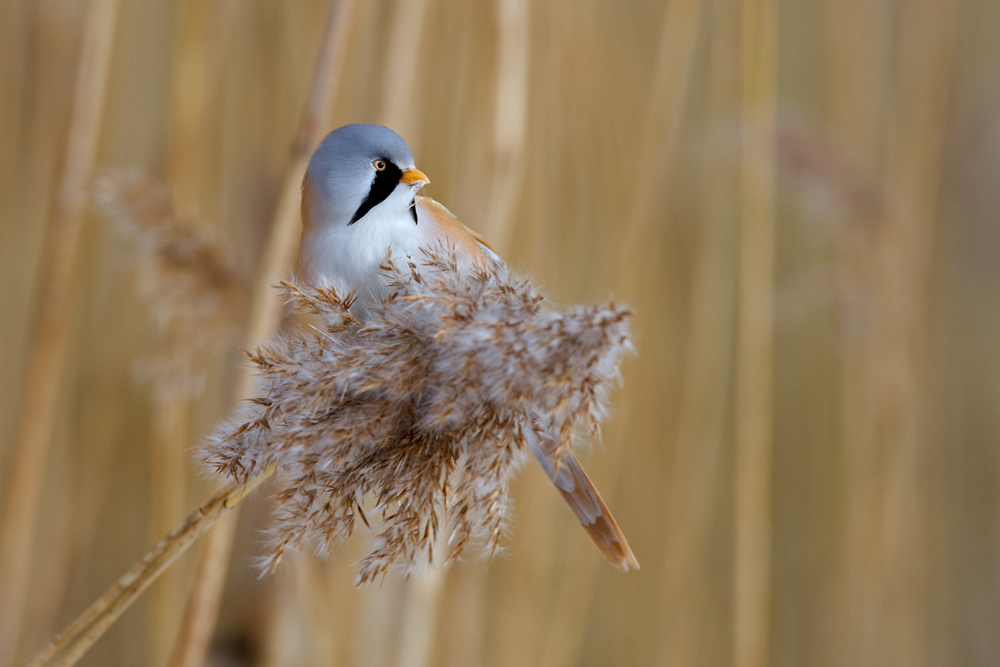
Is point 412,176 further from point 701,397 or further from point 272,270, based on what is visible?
point 701,397

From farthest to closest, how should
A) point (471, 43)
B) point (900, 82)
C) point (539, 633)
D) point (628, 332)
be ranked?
point (900, 82), point (539, 633), point (471, 43), point (628, 332)

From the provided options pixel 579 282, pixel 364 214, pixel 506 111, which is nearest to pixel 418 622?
pixel 364 214

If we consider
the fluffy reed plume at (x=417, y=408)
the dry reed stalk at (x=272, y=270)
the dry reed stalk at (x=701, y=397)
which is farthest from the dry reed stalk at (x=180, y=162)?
the dry reed stalk at (x=701, y=397)

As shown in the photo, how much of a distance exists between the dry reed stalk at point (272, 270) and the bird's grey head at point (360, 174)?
0.11m

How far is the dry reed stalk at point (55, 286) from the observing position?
105cm

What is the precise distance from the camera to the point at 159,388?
1242 millimetres

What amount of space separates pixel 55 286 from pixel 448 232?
643 millimetres

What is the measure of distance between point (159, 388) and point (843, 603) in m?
1.46

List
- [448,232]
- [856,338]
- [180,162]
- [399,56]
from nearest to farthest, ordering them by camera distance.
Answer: [448,232]
[399,56]
[180,162]
[856,338]

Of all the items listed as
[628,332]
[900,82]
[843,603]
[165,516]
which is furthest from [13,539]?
[900,82]

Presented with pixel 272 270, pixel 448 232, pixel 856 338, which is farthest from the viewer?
pixel 856 338

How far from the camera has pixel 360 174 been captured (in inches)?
31.4

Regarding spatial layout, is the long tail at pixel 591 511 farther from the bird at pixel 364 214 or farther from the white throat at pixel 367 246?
the white throat at pixel 367 246

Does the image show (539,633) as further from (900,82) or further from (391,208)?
(900,82)
